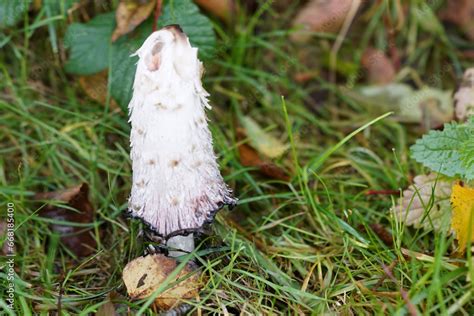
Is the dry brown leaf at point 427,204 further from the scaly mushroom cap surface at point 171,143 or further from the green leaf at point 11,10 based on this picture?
the green leaf at point 11,10

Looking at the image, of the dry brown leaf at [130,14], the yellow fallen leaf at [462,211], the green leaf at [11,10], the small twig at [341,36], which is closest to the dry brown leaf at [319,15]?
the small twig at [341,36]

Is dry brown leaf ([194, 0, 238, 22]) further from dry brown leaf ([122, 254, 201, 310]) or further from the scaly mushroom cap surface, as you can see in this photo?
dry brown leaf ([122, 254, 201, 310])

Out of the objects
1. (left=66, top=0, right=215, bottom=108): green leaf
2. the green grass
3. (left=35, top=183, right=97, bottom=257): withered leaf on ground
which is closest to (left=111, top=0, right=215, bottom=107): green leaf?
(left=66, top=0, right=215, bottom=108): green leaf

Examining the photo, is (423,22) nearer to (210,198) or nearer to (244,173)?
(244,173)

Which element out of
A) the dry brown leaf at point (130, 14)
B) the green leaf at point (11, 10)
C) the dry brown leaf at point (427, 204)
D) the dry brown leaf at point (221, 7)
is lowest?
the dry brown leaf at point (427, 204)

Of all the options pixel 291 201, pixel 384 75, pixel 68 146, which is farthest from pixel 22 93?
pixel 384 75
